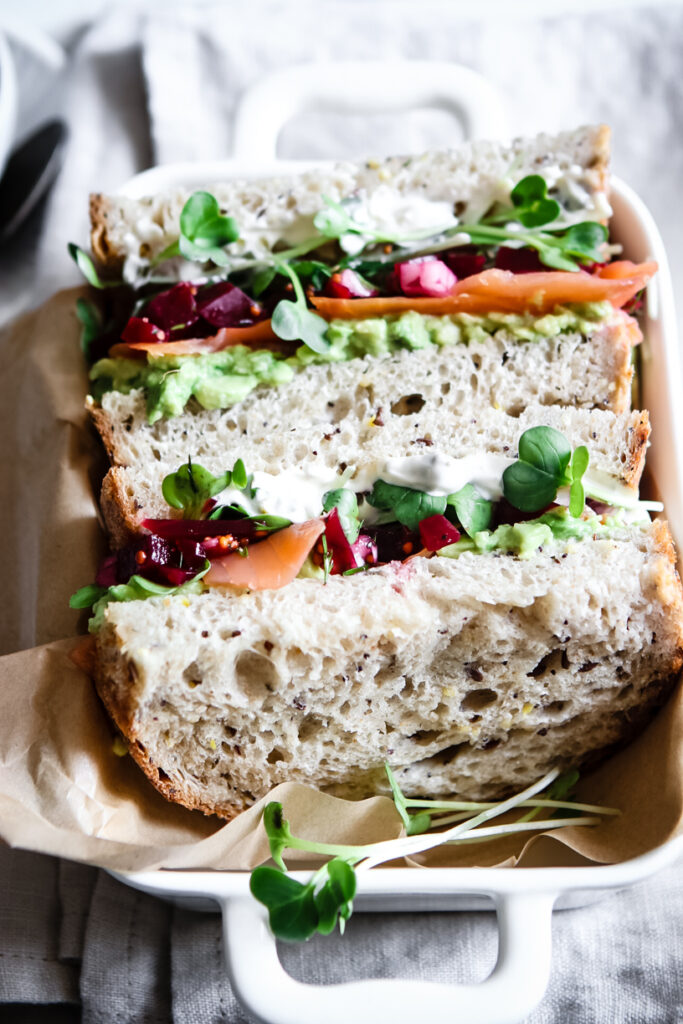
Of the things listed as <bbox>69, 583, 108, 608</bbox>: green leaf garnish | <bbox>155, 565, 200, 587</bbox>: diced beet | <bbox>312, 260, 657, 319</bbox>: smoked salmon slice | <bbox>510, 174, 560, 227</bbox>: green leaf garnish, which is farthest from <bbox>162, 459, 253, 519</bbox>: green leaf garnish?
<bbox>510, 174, 560, 227</bbox>: green leaf garnish

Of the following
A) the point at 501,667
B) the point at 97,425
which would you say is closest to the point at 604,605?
the point at 501,667

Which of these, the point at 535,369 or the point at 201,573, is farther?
the point at 535,369

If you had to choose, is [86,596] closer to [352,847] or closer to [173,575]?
[173,575]

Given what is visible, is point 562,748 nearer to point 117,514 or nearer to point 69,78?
point 117,514

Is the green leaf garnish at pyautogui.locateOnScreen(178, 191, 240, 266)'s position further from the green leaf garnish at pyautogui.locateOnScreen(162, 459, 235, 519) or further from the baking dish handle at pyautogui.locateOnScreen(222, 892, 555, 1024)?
the baking dish handle at pyautogui.locateOnScreen(222, 892, 555, 1024)

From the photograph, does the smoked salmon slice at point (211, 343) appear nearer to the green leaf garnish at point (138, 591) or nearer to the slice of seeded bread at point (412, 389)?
the slice of seeded bread at point (412, 389)

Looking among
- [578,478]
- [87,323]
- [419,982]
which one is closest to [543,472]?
[578,478]
